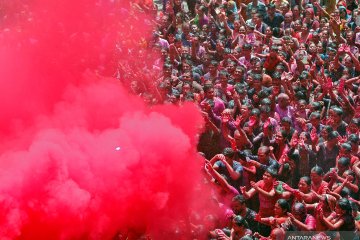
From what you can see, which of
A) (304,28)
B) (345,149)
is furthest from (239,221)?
(304,28)

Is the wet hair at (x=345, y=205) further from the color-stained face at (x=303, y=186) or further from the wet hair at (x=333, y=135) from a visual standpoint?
the wet hair at (x=333, y=135)

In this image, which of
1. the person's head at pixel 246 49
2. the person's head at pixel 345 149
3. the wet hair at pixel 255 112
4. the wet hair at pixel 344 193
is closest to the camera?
the wet hair at pixel 344 193

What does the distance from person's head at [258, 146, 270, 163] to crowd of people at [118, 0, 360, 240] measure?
12mm

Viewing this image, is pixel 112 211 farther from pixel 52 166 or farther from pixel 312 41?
pixel 312 41

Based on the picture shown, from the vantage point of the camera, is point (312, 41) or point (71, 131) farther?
point (312, 41)

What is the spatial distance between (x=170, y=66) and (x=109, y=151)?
3730 millimetres

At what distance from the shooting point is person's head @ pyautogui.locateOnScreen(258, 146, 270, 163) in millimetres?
8789

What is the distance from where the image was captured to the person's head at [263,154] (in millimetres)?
8789

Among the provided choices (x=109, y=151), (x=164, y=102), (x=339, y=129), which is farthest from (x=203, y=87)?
(x=109, y=151)

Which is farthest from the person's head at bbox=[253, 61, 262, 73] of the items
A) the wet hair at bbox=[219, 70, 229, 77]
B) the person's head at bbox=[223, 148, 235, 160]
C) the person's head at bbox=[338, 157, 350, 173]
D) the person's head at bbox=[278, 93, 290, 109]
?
the person's head at bbox=[338, 157, 350, 173]

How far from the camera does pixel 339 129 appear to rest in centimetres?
934

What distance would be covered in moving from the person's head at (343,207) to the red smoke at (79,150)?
1.78 m

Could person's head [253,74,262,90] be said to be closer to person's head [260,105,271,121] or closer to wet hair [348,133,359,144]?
person's head [260,105,271,121]

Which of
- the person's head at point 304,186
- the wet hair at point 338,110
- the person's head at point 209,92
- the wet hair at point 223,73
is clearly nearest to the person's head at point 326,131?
the wet hair at point 338,110
